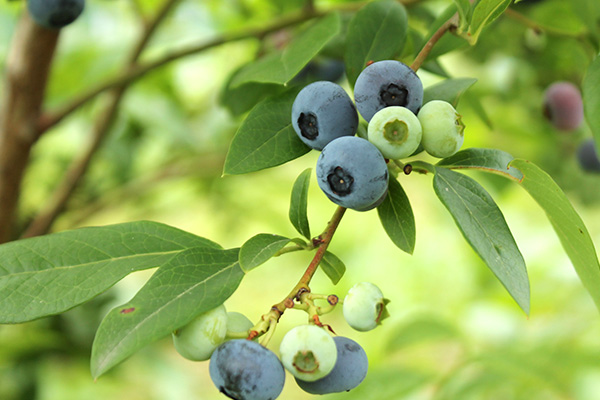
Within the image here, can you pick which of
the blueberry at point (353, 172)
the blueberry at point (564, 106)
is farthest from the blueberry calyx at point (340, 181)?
the blueberry at point (564, 106)

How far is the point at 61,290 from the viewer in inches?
20.3

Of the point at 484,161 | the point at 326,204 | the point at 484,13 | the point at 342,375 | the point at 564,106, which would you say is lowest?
the point at 326,204

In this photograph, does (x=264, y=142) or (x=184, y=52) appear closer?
(x=264, y=142)

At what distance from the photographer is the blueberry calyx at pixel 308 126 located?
1.70ft

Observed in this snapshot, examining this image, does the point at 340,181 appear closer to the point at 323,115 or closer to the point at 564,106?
the point at 323,115

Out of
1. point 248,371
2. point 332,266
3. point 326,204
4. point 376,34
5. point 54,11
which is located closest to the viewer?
point 248,371

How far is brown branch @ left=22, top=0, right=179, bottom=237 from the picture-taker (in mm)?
1103

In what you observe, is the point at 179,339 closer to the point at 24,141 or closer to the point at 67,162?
the point at 24,141

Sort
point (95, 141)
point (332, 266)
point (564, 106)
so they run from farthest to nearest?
point (95, 141), point (564, 106), point (332, 266)

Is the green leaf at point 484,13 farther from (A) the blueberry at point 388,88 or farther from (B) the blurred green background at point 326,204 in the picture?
(B) the blurred green background at point 326,204

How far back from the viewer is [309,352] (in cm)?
44

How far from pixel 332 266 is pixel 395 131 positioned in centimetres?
14

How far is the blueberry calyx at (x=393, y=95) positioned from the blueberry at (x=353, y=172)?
5 cm

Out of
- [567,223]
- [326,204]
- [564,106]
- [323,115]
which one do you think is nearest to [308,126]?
[323,115]
